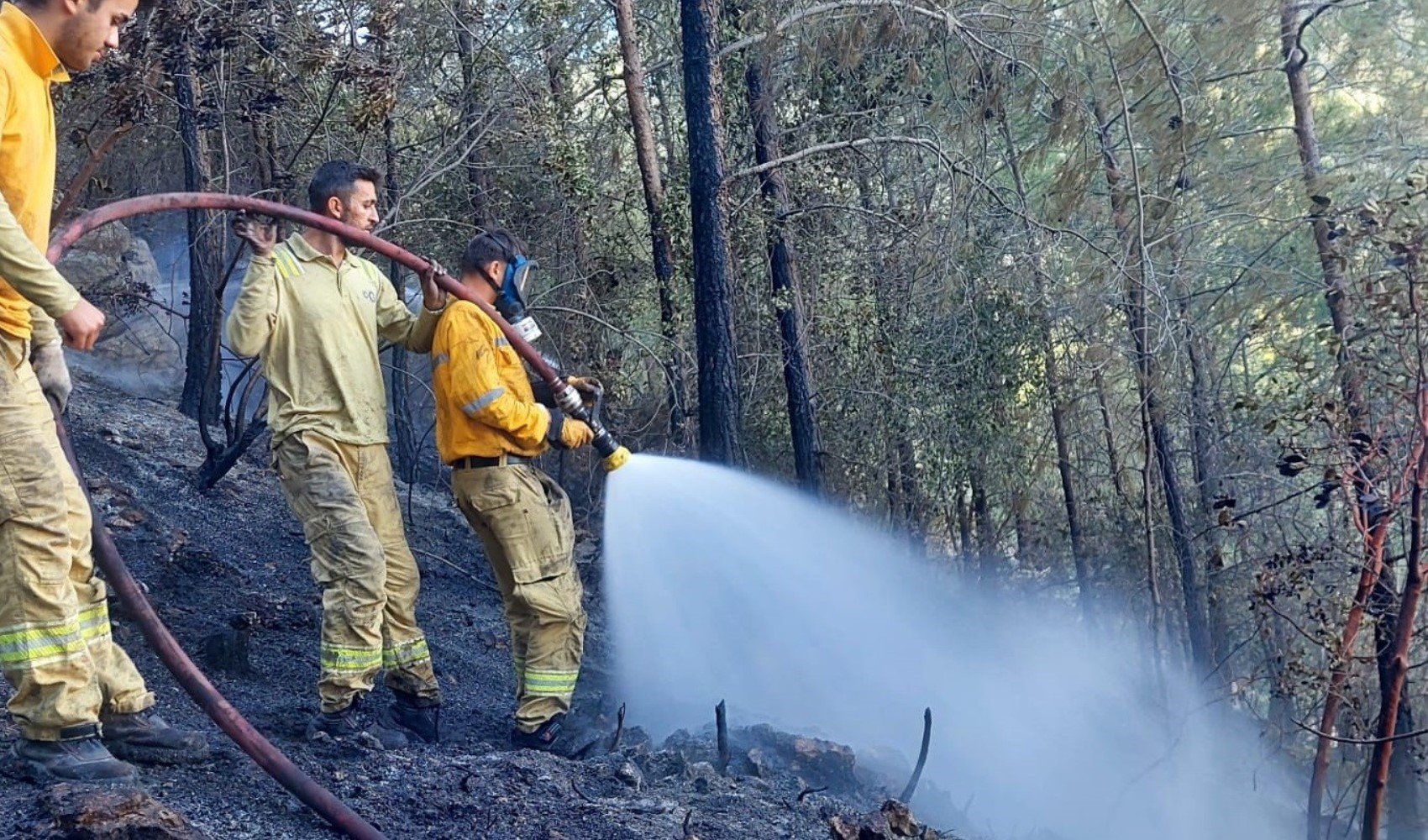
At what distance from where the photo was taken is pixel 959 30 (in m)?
8.22

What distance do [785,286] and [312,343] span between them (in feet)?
16.5

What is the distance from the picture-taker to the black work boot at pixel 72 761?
3631 millimetres

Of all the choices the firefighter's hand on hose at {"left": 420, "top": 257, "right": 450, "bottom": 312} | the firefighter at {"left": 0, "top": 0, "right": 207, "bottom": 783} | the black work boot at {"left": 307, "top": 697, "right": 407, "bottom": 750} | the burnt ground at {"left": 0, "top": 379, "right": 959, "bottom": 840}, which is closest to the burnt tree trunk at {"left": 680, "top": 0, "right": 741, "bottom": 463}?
the burnt ground at {"left": 0, "top": 379, "right": 959, "bottom": 840}

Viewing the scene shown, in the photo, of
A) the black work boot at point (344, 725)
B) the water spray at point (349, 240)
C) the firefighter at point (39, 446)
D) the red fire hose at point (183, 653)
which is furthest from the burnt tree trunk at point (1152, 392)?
the firefighter at point (39, 446)

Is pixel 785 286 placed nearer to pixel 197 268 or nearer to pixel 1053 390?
pixel 1053 390

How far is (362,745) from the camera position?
455cm

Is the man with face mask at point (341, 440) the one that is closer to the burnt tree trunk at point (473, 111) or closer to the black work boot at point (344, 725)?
the black work boot at point (344, 725)

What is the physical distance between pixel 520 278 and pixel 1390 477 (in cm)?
378

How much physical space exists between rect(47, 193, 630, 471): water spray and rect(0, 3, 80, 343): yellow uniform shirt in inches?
11.0

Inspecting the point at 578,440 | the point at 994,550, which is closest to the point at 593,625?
the point at 578,440

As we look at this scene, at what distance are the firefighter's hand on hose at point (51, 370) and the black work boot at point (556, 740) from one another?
82.3 inches

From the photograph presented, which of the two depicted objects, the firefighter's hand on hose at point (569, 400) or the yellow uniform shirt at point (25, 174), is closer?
the yellow uniform shirt at point (25, 174)

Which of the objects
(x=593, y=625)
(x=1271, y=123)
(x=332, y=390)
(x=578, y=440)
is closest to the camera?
(x=332, y=390)

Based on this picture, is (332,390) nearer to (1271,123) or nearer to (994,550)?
(994,550)
